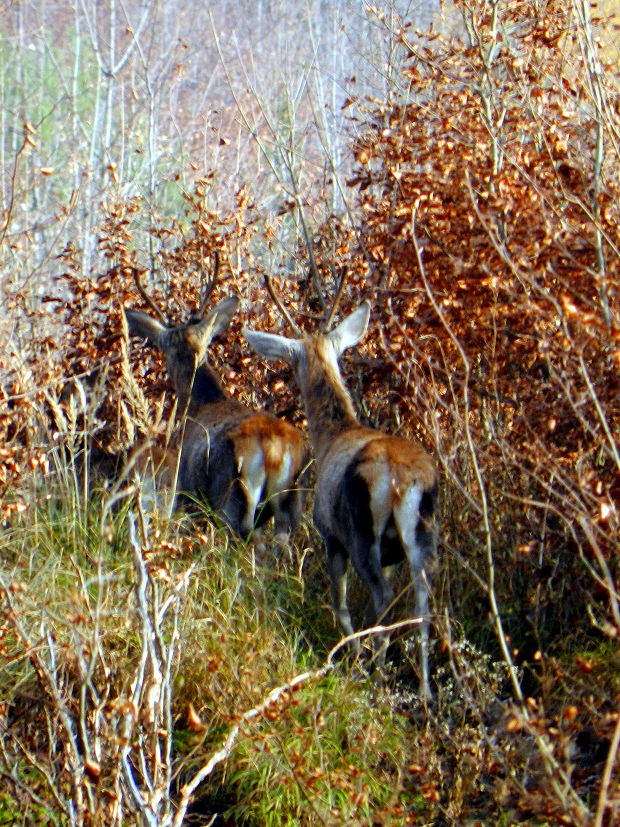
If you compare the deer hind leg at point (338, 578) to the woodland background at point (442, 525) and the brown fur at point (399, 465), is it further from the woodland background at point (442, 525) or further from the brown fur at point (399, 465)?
the brown fur at point (399, 465)

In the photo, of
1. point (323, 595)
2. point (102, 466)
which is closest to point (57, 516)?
point (102, 466)

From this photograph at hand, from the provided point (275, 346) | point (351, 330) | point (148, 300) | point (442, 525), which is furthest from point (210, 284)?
point (442, 525)

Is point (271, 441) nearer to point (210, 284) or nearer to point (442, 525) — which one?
point (442, 525)

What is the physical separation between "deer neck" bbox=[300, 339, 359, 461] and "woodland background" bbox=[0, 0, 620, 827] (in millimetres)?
306

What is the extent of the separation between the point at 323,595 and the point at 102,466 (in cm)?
217

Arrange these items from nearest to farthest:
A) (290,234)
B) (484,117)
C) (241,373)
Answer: (484,117), (241,373), (290,234)

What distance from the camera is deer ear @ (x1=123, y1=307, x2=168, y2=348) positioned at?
8.62 m

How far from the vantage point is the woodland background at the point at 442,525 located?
4.52 m

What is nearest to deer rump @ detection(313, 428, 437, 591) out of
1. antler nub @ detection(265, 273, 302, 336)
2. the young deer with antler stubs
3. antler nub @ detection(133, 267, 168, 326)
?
the young deer with antler stubs

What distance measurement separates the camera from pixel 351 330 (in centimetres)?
764

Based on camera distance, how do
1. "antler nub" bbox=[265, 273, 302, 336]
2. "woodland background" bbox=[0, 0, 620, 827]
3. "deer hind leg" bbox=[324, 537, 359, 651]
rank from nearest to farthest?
"woodland background" bbox=[0, 0, 620, 827] → "deer hind leg" bbox=[324, 537, 359, 651] → "antler nub" bbox=[265, 273, 302, 336]

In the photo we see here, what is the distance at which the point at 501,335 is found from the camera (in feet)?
22.7

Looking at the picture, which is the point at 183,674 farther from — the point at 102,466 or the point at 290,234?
the point at 290,234

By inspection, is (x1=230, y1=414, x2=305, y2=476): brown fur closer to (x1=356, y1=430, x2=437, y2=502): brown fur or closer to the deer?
the deer
